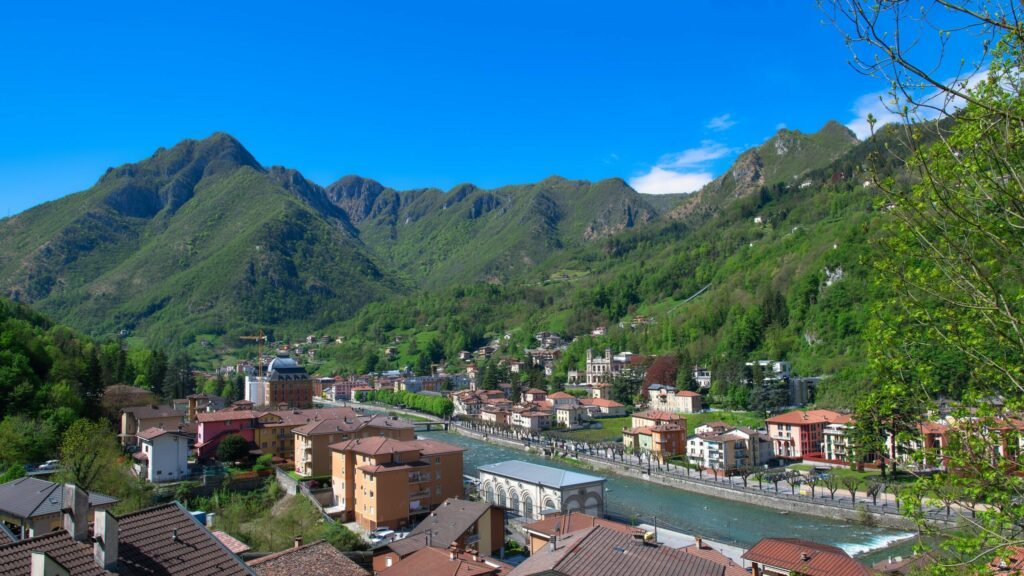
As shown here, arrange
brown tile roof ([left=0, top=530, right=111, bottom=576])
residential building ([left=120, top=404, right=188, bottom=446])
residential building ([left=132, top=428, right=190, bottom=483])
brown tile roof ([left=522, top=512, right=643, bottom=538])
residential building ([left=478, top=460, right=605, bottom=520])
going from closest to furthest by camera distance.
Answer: brown tile roof ([left=0, top=530, right=111, bottom=576]) → brown tile roof ([left=522, top=512, right=643, bottom=538]) → residential building ([left=478, top=460, right=605, bottom=520]) → residential building ([left=132, top=428, right=190, bottom=483]) → residential building ([left=120, top=404, right=188, bottom=446])

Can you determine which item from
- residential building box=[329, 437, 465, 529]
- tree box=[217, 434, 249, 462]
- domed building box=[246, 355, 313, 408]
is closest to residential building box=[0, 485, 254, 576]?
residential building box=[329, 437, 465, 529]

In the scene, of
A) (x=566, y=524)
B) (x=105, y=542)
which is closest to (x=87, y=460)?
(x=566, y=524)

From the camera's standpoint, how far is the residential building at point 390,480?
91.9 ft

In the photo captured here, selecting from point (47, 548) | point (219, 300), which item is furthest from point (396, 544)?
point (219, 300)

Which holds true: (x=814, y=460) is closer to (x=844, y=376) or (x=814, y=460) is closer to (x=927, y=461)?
(x=844, y=376)

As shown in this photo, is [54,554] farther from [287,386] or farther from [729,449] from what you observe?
[287,386]

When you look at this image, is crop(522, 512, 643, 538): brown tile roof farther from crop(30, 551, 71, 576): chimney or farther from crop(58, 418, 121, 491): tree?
crop(30, 551, 71, 576): chimney

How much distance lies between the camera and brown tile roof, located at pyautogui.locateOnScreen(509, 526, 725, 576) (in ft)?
37.7

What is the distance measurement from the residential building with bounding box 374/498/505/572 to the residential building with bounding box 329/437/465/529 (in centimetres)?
421

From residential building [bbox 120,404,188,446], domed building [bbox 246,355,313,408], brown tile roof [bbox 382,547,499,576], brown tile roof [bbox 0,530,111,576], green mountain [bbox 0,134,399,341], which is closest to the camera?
brown tile roof [bbox 0,530,111,576]

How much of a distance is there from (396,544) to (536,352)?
83773mm

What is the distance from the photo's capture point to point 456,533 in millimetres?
21812

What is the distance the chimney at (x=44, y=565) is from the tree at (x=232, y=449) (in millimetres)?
31095

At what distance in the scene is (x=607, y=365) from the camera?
84188mm
